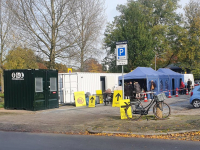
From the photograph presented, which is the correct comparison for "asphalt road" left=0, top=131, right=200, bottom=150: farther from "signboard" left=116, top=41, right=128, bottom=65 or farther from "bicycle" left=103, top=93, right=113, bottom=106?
"bicycle" left=103, top=93, right=113, bottom=106

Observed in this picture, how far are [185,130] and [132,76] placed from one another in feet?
52.9

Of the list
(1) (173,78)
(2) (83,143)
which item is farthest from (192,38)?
(2) (83,143)

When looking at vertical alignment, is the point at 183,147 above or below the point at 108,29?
below

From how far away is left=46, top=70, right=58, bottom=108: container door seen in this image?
60.4 ft

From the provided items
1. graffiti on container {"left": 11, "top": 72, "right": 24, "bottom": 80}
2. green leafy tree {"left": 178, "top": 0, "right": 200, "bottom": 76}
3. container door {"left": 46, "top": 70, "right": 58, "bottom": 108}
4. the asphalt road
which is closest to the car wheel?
container door {"left": 46, "top": 70, "right": 58, "bottom": 108}

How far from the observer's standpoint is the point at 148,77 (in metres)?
25.4

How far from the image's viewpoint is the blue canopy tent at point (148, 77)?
25375 millimetres

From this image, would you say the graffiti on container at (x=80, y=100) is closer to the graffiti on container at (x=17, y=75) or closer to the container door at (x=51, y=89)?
the container door at (x=51, y=89)

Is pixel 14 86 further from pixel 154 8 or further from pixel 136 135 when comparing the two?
pixel 154 8

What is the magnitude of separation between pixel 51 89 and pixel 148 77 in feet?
33.3

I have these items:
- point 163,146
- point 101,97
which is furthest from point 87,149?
point 101,97

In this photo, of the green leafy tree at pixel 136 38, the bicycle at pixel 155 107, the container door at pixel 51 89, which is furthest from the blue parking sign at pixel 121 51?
the green leafy tree at pixel 136 38

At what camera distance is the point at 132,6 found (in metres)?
41.6

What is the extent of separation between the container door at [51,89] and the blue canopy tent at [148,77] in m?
8.70
